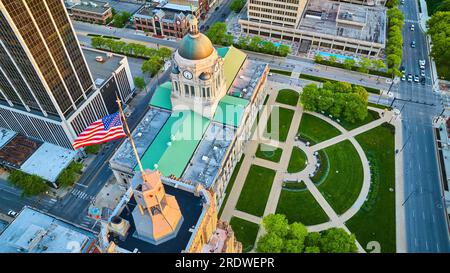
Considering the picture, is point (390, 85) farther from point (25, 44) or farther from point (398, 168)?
point (25, 44)

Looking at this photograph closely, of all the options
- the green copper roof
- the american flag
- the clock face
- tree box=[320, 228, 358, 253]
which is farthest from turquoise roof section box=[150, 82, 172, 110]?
tree box=[320, 228, 358, 253]

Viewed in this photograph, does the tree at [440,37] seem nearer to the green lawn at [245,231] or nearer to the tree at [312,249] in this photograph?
the tree at [312,249]

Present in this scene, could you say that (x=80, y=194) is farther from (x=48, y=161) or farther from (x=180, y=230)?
(x=180, y=230)

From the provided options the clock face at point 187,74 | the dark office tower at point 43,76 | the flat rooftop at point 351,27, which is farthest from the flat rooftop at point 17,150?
the flat rooftop at point 351,27

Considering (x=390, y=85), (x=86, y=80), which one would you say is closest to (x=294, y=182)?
(x=390, y=85)

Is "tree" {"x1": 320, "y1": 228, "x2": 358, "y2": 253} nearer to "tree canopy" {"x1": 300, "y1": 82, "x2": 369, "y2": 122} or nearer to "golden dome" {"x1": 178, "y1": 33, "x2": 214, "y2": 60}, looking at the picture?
"tree canopy" {"x1": 300, "y1": 82, "x2": 369, "y2": 122}

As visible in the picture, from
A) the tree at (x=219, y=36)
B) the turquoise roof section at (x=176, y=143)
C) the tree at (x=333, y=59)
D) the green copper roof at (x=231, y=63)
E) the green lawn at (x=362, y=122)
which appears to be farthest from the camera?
the tree at (x=219, y=36)
